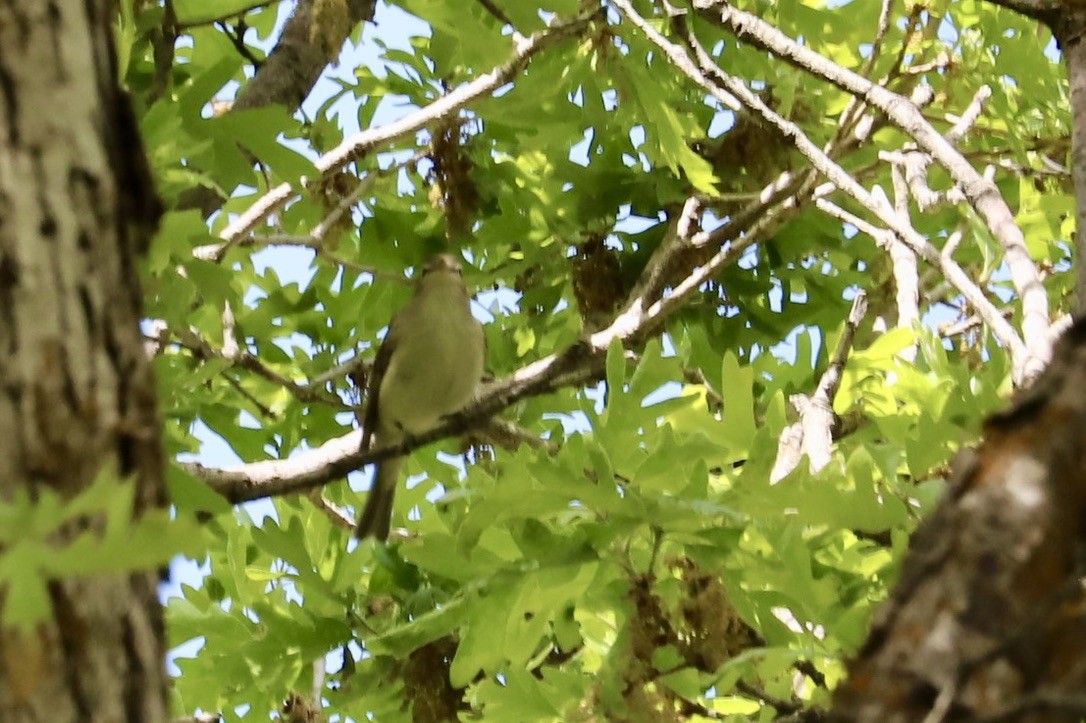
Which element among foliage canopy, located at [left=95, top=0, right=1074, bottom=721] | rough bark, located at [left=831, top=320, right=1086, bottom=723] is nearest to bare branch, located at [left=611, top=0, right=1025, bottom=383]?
foliage canopy, located at [left=95, top=0, right=1074, bottom=721]

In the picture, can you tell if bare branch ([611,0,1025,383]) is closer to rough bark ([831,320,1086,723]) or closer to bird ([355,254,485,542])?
rough bark ([831,320,1086,723])

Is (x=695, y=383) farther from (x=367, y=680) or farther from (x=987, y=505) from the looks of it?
(x=987, y=505)

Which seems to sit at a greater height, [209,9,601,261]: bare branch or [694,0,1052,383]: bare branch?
[209,9,601,261]: bare branch

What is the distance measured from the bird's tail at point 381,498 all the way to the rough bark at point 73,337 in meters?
3.49

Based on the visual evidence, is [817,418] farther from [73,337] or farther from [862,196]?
[73,337]

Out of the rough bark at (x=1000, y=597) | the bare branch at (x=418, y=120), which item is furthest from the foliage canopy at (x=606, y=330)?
the rough bark at (x=1000, y=597)

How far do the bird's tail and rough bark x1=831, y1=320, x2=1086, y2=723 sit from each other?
3692 mm

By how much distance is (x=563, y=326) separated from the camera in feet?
16.8

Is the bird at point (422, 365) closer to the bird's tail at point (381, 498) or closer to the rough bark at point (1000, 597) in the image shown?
the bird's tail at point (381, 498)

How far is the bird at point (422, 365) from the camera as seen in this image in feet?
15.6

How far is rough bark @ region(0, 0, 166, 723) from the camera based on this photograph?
1136mm

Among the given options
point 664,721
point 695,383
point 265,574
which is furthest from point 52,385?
point 695,383

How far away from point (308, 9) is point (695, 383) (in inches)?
80.6

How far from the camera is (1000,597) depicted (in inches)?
Answer: 44.0
